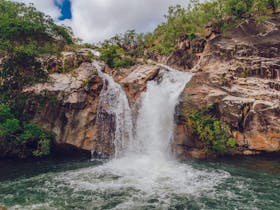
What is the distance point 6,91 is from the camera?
18641 mm

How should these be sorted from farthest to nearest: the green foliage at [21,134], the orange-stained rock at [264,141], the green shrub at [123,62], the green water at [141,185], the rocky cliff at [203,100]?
the green shrub at [123,62] < the rocky cliff at [203,100] < the orange-stained rock at [264,141] < the green foliage at [21,134] < the green water at [141,185]

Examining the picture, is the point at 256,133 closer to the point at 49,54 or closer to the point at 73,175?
the point at 73,175

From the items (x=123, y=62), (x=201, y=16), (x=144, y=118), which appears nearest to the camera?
(x=144, y=118)

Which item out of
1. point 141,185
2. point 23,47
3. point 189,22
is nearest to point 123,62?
point 23,47

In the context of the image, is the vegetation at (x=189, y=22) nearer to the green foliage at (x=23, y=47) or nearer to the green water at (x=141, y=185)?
the green foliage at (x=23, y=47)

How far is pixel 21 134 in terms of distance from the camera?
17172 millimetres

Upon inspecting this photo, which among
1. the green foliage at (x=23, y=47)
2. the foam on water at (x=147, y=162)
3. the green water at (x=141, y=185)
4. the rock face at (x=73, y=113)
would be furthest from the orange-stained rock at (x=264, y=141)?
the green foliage at (x=23, y=47)

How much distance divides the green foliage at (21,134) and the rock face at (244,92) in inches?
391

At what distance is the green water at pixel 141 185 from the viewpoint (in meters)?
11.0

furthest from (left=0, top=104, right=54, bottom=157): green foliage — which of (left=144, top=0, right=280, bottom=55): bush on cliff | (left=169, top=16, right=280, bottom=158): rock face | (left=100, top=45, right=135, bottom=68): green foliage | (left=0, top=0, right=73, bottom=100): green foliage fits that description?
(left=144, top=0, right=280, bottom=55): bush on cliff

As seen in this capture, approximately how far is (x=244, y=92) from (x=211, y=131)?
438 cm

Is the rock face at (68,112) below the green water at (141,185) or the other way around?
the other way around

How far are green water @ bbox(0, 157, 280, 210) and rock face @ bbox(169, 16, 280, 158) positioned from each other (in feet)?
5.95

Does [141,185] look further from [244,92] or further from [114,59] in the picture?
[114,59]
